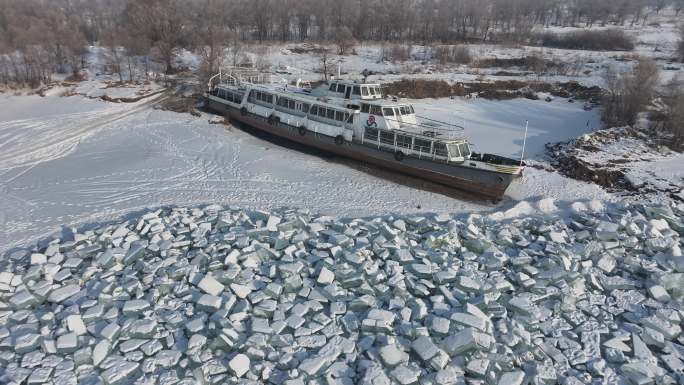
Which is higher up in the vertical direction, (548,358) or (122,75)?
(122,75)

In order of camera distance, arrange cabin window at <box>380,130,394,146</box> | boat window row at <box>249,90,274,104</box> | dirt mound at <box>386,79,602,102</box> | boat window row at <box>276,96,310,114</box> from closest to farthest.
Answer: cabin window at <box>380,130,394,146</box>, boat window row at <box>276,96,310,114</box>, boat window row at <box>249,90,274,104</box>, dirt mound at <box>386,79,602,102</box>

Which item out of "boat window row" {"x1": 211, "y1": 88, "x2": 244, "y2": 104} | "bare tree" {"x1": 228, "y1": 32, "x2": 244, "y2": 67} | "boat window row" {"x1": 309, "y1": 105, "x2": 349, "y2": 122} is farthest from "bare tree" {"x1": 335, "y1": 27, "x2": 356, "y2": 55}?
"boat window row" {"x1": 309, "y1": 105, "x2": 349, "y2": 122}

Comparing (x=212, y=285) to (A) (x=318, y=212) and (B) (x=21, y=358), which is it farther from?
(A) (x=318, y=212)

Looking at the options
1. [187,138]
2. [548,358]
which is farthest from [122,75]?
[548,358]

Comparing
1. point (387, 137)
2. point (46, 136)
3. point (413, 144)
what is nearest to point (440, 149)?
point (413, 144)

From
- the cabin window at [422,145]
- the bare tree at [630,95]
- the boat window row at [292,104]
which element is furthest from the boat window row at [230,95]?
the bare tree at [630,95]

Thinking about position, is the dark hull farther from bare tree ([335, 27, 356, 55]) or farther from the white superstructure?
bare tree ([335, 27, 356, 55])

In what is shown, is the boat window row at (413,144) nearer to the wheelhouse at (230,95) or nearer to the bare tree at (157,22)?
the wheelhouse at (230,95)
